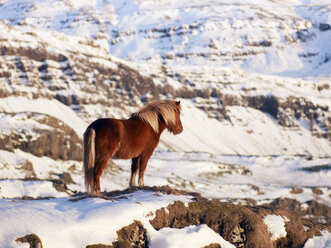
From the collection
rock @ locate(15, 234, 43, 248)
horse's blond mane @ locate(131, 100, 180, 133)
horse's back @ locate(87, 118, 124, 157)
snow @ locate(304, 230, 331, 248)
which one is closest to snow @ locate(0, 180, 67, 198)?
horse's blond mane @ locate(131, 100, 180, 133)

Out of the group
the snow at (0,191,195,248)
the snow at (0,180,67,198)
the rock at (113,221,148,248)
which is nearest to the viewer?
the snow at (0,191,195,248)

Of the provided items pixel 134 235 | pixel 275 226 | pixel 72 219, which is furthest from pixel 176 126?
pixel 72 219

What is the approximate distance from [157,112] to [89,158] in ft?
13.9

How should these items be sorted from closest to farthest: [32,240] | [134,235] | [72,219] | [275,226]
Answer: [32,240] → [72,219] → [134,235] → [275,226]

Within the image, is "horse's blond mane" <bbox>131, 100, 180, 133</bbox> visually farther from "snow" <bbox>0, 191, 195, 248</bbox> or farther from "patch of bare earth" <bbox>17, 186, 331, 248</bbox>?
"snow" <bbox>0, 191, 195, 248</bbox>

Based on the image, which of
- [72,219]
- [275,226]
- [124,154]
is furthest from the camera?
[275,226]

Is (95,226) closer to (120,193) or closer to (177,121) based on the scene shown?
(120,193)

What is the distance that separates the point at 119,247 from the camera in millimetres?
21094

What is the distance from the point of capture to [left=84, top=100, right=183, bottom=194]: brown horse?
984 inches

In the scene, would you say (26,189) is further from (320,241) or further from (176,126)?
(320,241)

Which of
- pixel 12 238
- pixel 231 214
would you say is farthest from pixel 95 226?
pixel 231 214

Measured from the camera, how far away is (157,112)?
91.9 ft

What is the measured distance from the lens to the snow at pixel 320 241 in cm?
2621

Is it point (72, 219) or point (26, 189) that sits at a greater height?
point (72, 219)
